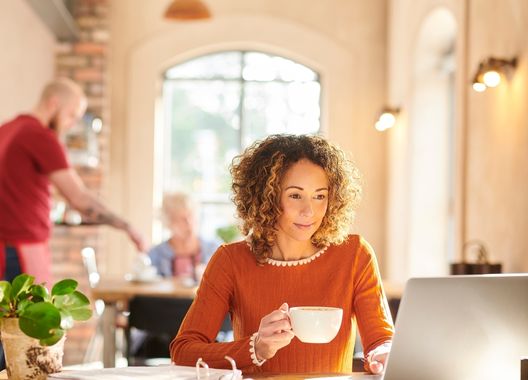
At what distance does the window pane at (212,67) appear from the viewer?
850cm

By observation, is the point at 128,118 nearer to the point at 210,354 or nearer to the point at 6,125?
the point at 6,125

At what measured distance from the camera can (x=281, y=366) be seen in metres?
2.21

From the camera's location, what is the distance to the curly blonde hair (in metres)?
2.31

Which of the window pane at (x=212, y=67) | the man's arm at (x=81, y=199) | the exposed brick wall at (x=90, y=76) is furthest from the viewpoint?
the window pane at (x=212, y=67)

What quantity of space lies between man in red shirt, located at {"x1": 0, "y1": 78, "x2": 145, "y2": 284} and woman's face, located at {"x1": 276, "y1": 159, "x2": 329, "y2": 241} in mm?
2243

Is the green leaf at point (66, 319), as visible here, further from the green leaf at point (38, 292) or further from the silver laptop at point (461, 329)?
the silver laptop at point (461, 329)

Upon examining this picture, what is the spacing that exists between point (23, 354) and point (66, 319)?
102 mm

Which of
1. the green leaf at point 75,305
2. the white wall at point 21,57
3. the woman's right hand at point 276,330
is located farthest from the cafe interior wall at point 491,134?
the green leaf at point 75,305

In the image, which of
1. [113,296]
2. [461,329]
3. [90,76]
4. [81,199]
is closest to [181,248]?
[113,296]

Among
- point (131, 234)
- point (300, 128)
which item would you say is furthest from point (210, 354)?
point (300, 128)

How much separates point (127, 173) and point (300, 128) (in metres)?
1.52

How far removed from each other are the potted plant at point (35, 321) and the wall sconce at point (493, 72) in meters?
3.16

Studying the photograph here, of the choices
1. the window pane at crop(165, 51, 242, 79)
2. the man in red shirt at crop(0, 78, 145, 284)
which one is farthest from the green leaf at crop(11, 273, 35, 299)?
the window pane at crop(165, 51, 242, 79)

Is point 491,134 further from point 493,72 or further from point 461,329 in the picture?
point 461,329
